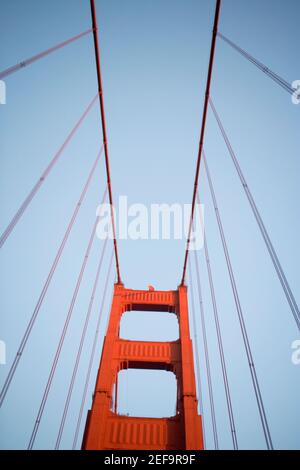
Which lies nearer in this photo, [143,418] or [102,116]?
[143,418]

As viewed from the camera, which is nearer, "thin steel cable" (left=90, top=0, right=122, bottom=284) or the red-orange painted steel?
"thin steel cable" (left=90, top=0, right=122, bottom=284)

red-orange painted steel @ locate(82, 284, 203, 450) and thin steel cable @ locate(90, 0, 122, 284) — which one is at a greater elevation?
thin steel cable @ locate(90, 0, 122, 284)

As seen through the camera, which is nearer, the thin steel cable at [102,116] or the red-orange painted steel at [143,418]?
the thin steel cable at [102,116]

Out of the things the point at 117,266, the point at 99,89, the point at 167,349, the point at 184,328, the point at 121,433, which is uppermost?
the point at 117,266

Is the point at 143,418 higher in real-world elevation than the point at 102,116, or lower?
lower

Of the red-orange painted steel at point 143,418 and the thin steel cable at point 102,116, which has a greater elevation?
the thin steel cable at point 102,116

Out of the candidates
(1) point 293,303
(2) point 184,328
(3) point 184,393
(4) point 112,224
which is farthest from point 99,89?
(3) point 184,393
